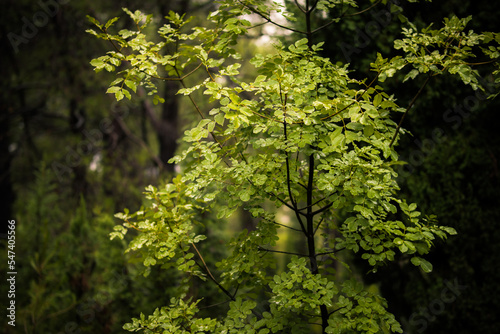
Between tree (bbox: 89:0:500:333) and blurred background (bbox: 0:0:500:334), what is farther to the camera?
blurred background (bbox: 0:0:500:334)

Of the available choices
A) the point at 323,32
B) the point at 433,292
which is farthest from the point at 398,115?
the point at 433,292

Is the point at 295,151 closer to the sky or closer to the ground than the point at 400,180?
closer to the ground

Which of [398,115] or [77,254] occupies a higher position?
[398,115]

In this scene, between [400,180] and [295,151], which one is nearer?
[295,151]

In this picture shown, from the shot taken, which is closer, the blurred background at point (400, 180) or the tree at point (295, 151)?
the tree at point (295, 151)

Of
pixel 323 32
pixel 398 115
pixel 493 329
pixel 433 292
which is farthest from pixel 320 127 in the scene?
pixel 493 329

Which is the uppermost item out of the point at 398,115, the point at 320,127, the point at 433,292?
the point at 398,115

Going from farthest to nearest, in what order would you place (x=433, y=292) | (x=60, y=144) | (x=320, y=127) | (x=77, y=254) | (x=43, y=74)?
1. (x=60, y=144)
2. (x=43, y=74)
3. (x=77, y=254)
4. (x=433, y=292)
5. (x=320, y=127)

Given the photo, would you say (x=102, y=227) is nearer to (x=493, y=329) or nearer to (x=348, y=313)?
(x=348, y=313)

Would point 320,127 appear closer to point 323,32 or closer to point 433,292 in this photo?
point 323,32

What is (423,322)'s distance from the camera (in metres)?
3.50

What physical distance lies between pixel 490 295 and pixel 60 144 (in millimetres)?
12769

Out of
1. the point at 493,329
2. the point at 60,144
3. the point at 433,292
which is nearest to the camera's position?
the point at 493,329

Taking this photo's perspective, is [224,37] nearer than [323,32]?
Yes
